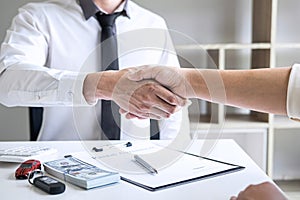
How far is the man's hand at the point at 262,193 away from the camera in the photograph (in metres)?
0.66

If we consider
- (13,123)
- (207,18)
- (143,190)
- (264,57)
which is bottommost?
(13,123)

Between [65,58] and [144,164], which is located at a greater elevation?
[65,58]

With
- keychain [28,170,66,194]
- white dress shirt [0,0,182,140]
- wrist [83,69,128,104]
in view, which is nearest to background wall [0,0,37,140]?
white dress shirt [0,0,182,140]

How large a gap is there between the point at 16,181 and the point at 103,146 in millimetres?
284

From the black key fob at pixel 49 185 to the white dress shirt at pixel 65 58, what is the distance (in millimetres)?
360

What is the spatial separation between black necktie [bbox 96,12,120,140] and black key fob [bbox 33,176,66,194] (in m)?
0.37

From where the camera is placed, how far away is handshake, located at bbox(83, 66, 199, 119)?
1018 mm

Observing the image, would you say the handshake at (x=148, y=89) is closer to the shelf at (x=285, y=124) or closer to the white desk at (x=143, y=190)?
the white desk at (x=143, y=190)

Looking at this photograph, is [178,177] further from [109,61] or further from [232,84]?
Result: [109,61]

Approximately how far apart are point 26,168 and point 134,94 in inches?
11.3

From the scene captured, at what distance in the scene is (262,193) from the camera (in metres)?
0.68

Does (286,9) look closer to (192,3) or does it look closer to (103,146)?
(192,3)

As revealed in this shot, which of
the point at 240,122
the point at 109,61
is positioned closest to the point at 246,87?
the point at 109,61

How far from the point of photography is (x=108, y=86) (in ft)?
3.51
